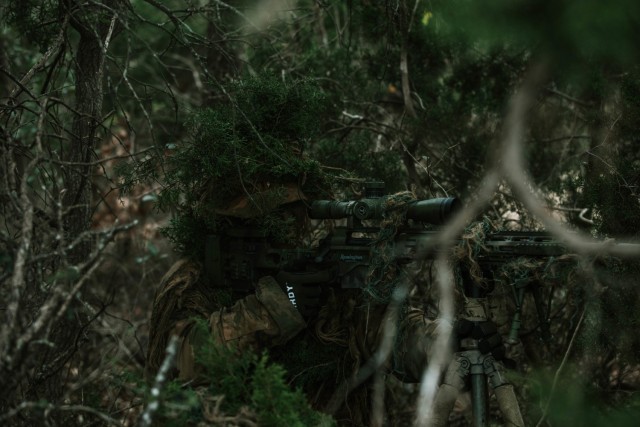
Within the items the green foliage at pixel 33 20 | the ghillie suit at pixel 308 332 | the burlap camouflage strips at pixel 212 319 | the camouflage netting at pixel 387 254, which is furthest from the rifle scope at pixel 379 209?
the green foliage at pixel 33 20

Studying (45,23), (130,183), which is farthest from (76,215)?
(45,23)

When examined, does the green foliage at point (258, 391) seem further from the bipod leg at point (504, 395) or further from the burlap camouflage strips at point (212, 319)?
the bipod leg at point (504, 395)

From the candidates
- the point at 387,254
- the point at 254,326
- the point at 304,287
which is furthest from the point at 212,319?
the point at 387,254

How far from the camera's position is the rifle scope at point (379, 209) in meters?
3.27

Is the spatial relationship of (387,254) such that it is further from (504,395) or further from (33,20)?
(33,20)

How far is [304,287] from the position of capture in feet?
12.8

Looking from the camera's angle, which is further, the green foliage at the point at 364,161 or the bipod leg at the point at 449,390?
the green foliage at the point at 364,161

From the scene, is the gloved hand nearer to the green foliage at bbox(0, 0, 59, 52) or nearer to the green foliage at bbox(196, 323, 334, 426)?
the green foliage at bbox(196, 323, 334, 426)

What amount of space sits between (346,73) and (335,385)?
2755 millimetres

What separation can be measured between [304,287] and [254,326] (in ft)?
1.10

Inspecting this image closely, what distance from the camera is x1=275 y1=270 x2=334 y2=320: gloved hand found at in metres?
3.86

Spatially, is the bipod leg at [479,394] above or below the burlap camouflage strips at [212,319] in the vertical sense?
below

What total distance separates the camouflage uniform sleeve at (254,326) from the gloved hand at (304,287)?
39 mm

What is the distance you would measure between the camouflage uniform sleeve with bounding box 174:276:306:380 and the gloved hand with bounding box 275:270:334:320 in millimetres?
39
